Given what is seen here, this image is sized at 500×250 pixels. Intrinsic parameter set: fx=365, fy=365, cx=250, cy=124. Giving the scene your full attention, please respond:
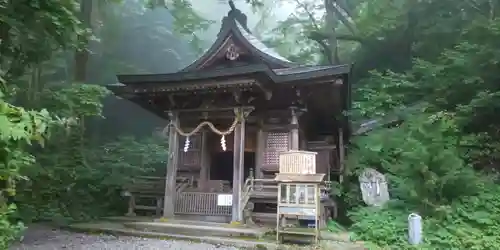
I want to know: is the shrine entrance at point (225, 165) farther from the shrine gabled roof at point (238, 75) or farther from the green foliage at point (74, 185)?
the shrine gabled roof at point (238, 75)

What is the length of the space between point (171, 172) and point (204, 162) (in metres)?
1.41

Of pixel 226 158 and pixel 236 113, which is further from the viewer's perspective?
pixel 226 158

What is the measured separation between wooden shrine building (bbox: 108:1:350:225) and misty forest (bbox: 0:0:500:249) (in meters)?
1.85

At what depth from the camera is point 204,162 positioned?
11.4 metres

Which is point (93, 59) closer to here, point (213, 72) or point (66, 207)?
point (66, 207)

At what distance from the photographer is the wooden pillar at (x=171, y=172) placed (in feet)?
32.9

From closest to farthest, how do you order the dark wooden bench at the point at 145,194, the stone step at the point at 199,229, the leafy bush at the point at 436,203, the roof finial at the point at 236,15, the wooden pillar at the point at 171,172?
1. the leafy bush at the point at 436,203
2. the stone step at the point at 199,229
3. the wooden pillar at the point at 171,172
4. the dark wooden bench at the point at 145,194
5. the roof finial at the point at 236,15

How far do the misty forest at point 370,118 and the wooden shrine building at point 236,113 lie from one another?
6.08 feet

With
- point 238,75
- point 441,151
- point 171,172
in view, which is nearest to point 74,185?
point 171,172

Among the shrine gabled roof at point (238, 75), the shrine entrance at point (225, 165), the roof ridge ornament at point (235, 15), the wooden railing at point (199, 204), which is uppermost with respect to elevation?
the roof ridge ornament at point (235, 15)

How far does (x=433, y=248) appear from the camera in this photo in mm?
7078

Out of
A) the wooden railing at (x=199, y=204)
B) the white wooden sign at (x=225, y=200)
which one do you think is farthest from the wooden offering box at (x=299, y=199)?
the wooden railing at (x=199, y=204)

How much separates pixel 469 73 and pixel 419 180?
491 centimetres

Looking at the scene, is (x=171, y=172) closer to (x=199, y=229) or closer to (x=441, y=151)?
(x=199, y=229)
